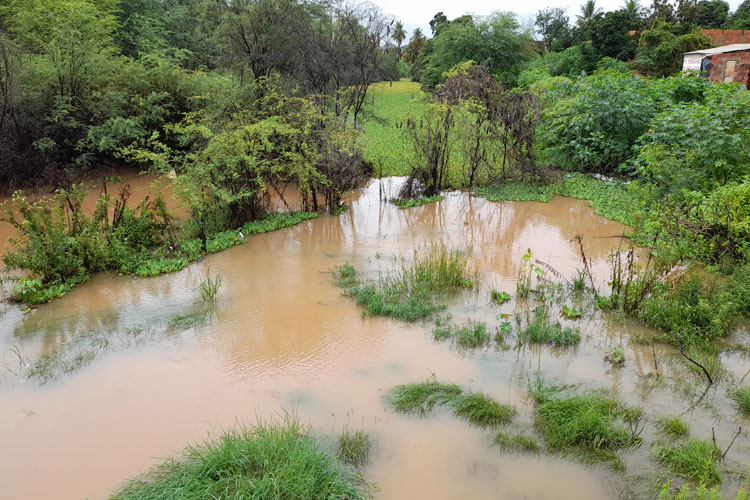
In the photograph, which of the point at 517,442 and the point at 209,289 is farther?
the point at 209,289

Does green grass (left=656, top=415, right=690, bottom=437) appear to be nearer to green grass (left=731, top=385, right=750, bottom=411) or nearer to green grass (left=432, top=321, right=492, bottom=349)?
green grass (left=731, top=385, right=750, bottom=411)

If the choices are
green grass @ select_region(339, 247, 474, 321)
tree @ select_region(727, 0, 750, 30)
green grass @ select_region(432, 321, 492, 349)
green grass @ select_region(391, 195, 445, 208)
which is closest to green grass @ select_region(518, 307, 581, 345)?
green grass @ select_region(432, 321, 492, 349)

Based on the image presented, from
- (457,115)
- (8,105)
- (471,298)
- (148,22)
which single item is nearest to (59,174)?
(8,105)

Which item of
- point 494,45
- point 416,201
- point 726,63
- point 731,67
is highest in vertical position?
point 494,45

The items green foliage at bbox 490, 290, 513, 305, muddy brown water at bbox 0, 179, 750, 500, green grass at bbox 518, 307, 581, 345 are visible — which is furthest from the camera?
green foliage at bbox 490, 290, 513, 305

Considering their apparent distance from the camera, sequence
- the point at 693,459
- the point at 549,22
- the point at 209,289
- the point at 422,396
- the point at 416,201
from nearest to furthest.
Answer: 1. the point at 693,459
2. the point at 422,396
3. the point at 209,289
4. the point at 416,201
5. the point at 549,22

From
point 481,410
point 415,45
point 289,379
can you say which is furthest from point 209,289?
point 415,45

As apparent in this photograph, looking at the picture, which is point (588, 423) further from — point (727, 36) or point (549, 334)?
point (727, 36)

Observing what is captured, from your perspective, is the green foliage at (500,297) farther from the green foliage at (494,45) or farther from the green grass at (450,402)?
the green foliage at (494,45)

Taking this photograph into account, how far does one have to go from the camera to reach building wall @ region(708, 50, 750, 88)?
16.6 m

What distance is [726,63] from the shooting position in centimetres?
1869

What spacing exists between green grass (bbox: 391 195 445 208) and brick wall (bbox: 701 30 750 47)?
26.3m

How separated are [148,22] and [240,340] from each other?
1544cm

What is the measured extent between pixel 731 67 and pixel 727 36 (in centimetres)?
1380
